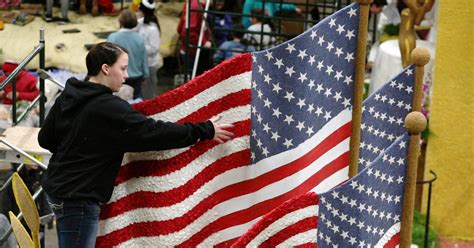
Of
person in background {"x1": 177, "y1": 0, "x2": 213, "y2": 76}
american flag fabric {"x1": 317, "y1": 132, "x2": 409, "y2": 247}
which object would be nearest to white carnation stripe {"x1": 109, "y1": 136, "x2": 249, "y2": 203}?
american flag fabric {"x1": 317, "y1": 132, "x2": 409, "y2": 247}

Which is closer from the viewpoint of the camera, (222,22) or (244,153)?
(244,153)

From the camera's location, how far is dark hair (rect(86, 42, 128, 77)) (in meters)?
6.46

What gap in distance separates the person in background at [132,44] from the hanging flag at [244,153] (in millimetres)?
6177

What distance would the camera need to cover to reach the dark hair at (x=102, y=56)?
646 centimetres

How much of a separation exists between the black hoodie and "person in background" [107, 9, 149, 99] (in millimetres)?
6032

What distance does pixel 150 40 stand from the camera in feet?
45.4

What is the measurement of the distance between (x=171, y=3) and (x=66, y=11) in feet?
5.78

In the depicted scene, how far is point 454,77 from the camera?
10.1 meters

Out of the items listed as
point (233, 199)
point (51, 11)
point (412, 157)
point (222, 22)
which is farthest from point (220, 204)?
point (51, 11)

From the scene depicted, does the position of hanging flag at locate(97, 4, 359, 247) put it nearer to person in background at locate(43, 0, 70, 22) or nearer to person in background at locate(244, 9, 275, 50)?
person in background at locate(244, 9, 275, 50)

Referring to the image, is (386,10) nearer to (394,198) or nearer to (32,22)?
(32,22)

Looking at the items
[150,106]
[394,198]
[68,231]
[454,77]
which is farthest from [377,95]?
[454,77]

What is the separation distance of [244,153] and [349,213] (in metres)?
0.99

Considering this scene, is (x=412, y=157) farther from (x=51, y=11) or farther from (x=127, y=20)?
(x=51, y=11)
